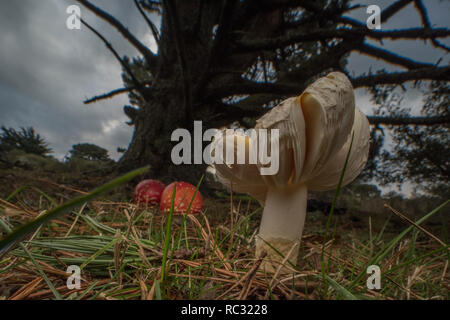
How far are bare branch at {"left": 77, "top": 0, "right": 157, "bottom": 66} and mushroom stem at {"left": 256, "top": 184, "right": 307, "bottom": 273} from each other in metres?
2.59

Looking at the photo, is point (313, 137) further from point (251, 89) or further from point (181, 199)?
point (251, 89)

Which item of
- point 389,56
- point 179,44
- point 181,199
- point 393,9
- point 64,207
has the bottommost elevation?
point 181,199

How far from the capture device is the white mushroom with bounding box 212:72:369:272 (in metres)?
0.51

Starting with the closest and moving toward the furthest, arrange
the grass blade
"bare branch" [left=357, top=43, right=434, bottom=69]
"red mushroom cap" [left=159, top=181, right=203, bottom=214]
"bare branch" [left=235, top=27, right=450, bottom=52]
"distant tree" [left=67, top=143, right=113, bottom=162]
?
the grass blade → "red mushroom cap" [left=159, top=181, right=203, bottom=214] → "bare branch" [left=235, top=27, right=450, bottom=52] → "bare branch" [left=357, top=43, right=434, bottom=69] → "distant tree" [left=67, top=143, right=113, bottom=162]

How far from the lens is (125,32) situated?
101 inches

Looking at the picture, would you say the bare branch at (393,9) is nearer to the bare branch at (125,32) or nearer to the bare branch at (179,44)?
the bare branch at (179,44)

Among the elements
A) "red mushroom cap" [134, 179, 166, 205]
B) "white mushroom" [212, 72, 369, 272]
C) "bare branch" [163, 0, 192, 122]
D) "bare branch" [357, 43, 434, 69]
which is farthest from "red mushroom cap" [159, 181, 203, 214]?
"bare branch" [357, 43, 434, 69]

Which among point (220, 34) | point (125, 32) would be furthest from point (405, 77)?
point (125, 32)

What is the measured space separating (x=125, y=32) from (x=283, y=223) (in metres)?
2.88

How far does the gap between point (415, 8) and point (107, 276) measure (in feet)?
13.8

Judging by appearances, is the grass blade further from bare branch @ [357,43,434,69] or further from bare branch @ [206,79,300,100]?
bare branch @ [357,43,434,69]

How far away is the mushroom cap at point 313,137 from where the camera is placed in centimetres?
51
